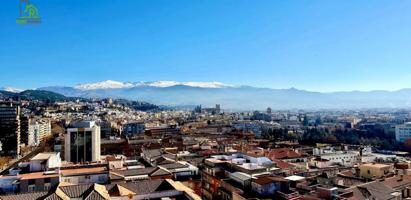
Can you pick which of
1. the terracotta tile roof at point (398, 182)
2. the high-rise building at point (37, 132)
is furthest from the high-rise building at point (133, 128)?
the terracotta tile roof at point (398, 182)

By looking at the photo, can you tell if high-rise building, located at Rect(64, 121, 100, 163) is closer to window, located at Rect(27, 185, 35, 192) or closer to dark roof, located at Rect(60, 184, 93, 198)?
window, located at Rect(27, 185, 35, 192)

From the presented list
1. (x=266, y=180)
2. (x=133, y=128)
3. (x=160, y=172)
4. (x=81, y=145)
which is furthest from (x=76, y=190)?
(x=133, y=128)

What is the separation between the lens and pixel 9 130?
194ft

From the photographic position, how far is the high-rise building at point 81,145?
36156 millimetres

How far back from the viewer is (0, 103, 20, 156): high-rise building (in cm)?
5606

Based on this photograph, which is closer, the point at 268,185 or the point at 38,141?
the point at 268,185

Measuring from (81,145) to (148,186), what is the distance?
19.9 m

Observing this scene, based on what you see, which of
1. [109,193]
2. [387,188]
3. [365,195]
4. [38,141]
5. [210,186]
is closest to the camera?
[109,193]

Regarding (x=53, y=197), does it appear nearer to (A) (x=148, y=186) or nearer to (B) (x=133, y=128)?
(A) (x=148, y=186)

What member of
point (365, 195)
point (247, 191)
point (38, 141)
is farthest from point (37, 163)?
point (38, 141)

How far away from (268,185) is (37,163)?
617 inches

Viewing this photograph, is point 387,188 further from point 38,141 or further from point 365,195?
point 38,141

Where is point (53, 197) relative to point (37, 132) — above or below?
above

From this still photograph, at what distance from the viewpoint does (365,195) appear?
20.3 metres
